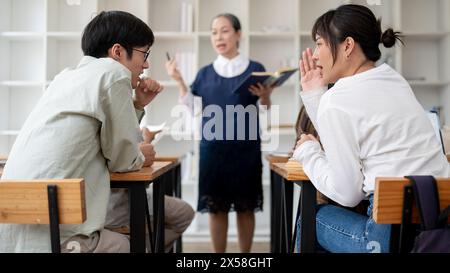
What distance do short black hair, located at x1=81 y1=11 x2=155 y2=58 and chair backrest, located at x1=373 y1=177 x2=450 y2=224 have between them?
85cm

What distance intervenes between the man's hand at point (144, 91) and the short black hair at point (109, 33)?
0.31m

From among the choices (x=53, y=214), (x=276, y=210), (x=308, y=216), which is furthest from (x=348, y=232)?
(x=276, y=210)

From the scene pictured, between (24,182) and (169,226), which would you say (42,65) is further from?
(24,182)

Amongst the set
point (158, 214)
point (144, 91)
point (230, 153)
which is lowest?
point (158, 214)

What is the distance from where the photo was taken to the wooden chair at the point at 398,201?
94cm

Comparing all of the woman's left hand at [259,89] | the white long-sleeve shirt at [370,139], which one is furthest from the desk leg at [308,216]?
the woman's left hand at [259,89]

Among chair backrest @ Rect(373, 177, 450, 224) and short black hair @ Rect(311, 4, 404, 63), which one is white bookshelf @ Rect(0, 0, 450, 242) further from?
chair backrest @ Rect(373, 177, 450, 224)

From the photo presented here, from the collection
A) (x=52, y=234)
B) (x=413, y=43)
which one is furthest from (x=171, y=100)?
(x=52, y=234)

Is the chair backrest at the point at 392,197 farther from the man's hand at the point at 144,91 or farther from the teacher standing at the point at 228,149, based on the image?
the teacher standing at the point at 228,149

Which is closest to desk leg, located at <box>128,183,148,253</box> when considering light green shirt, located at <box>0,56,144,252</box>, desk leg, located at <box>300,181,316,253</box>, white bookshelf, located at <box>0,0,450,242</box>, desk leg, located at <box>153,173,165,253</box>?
light green shirt, located at <box>0,56,144,252</box>

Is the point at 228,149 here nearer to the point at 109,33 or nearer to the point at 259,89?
the point at 259,89

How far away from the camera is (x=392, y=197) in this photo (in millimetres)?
949

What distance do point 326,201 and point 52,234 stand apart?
33.3 inches

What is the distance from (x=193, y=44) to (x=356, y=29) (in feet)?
8.05
